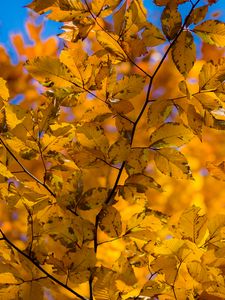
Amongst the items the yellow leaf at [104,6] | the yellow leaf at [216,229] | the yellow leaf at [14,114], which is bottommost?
the yellow leaf at [216,229]

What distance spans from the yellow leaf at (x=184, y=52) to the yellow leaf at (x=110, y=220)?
0.21 metres

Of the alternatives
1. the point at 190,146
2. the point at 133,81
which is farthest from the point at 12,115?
the point at 190,146

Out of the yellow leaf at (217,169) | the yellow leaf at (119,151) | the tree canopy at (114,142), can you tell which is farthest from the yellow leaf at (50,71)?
the yellow leaf at (217,169)

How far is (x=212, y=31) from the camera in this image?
0.58 metres

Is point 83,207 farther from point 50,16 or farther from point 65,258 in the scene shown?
point 50,16

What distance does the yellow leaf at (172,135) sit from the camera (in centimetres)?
59

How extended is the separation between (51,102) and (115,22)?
0.46ft

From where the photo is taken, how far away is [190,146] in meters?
2.83

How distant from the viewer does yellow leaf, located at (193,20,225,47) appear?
581mm

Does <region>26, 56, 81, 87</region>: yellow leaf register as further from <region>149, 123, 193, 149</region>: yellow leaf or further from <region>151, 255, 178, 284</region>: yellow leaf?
<region>151, 255, 178, 284</region>: yellow leaf

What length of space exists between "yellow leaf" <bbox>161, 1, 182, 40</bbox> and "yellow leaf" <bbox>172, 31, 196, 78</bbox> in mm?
12

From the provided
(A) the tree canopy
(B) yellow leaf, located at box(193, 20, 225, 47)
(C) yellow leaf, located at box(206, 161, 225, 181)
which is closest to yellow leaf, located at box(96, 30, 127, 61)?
(A) the tree canopy

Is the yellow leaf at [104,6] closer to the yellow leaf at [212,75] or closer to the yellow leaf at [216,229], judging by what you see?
the yellow leaf at [212,75]

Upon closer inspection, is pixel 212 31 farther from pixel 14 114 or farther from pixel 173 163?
pixel 14 114
